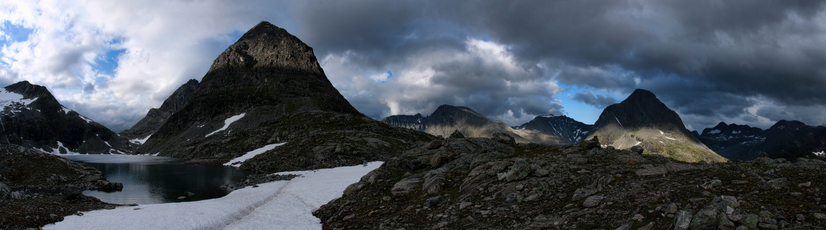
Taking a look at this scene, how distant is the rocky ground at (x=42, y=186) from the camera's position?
18906 millimetres

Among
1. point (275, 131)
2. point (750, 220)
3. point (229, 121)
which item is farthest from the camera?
point (229, 121)

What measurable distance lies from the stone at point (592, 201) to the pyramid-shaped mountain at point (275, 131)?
5299cm

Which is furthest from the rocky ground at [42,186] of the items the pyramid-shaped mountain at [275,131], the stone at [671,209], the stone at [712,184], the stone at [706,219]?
the stone at [712,184]

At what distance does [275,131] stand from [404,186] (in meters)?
94.6

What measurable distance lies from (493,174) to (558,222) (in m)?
7.60

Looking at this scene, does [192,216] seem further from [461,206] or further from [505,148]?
[505,148]

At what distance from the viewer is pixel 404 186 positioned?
23.2 m

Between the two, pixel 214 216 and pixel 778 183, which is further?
pixel 214 216

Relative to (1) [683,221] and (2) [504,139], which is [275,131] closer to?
(2) [504,139]

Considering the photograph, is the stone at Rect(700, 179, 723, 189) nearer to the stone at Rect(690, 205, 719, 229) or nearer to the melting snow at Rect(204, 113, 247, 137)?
the stone at Rect(690, 205, 719, 229)

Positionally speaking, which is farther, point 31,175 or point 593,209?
point 31,175

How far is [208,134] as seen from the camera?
150m

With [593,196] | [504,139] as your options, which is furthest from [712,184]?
[504,139]

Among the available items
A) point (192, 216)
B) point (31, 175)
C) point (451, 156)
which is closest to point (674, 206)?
point (451, 156)
